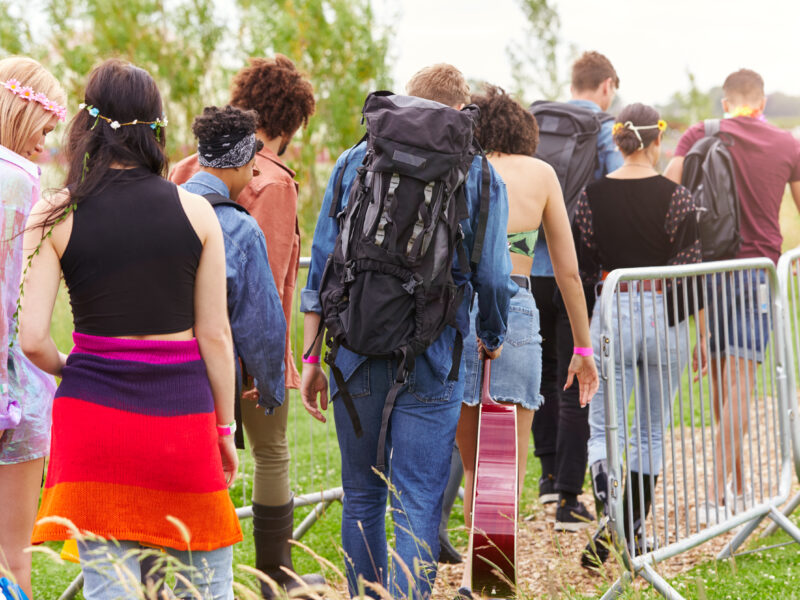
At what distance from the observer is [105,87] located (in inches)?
102

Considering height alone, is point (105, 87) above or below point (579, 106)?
below

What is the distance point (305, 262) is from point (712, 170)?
103 inches

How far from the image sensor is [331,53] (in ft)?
39.8

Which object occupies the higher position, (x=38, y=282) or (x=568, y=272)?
(x=568, y=272)

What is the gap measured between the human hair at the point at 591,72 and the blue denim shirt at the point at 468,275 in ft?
9.09

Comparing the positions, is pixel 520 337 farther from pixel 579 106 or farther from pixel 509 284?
pixel 579 106

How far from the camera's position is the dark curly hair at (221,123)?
11.0 ft

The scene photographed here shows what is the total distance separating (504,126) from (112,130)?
193 cm

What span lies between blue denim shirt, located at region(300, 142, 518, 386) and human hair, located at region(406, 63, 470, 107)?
0.91 feet

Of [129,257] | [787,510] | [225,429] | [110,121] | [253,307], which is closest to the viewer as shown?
[129,257]

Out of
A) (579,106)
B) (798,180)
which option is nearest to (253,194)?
(579,106)

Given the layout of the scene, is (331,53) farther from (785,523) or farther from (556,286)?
(785,523)

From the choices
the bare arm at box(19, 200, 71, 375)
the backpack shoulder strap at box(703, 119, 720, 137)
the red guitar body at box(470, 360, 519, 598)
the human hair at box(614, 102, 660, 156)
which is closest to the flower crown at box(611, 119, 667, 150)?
the human hair at box(614, 102, 660, 156)

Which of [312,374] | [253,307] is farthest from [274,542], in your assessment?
[253,307]
